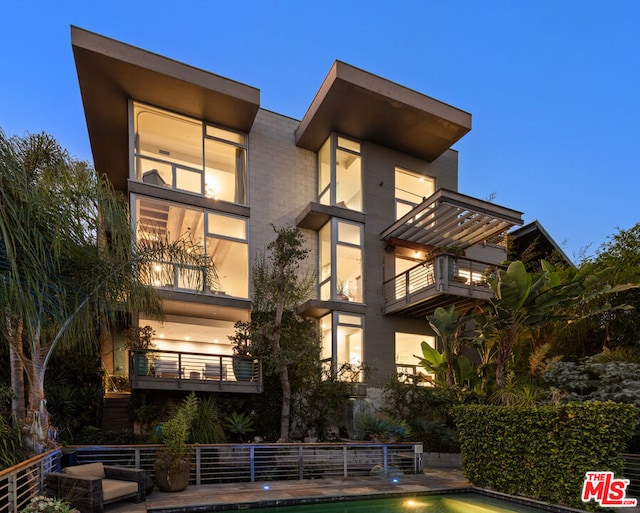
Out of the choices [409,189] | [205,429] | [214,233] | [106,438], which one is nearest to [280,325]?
[205,429]

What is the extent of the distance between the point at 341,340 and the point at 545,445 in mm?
7763

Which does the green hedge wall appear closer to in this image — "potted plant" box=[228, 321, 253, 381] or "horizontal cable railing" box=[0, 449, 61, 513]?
"potted plant" box=[228, 321, 253, 381]

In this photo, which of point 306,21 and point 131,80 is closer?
point 131,80

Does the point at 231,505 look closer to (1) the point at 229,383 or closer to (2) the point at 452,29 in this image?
(1) the point at 229,383

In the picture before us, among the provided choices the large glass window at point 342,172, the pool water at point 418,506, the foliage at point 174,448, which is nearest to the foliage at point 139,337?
the foliage at point 174,448

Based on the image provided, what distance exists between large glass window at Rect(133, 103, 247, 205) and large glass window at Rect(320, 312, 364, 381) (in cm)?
469

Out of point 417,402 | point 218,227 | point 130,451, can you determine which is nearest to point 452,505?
point 417,402

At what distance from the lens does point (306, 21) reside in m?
142

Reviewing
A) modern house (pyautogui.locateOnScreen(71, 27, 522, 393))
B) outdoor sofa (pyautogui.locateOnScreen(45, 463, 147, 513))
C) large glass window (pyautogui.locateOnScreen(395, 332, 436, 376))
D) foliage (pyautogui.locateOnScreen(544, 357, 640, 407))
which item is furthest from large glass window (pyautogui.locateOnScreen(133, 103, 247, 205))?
foliage (pyautogui.locateOnScreen(544, 357, 640, 407))

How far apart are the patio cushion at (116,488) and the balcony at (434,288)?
9.21 m

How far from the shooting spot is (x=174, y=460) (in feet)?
28.2

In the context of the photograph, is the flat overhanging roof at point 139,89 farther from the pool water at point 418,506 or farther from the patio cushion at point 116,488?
the pool water at point 418,506

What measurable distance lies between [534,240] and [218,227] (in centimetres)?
1256

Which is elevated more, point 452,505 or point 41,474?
point 41,474
